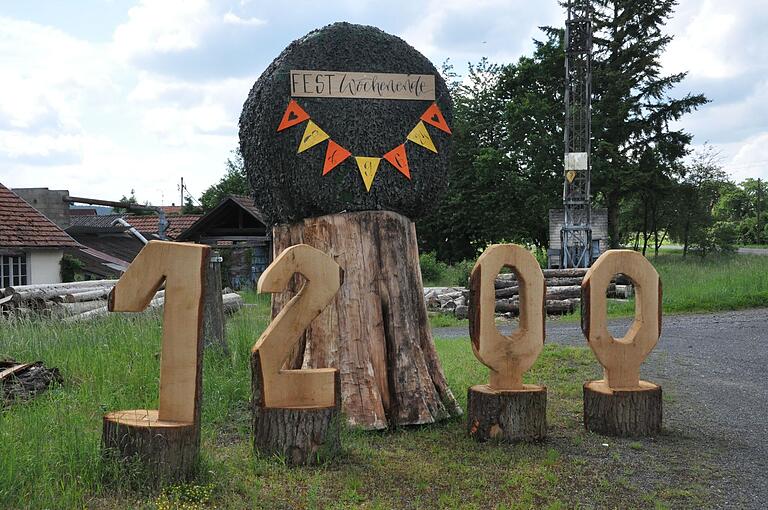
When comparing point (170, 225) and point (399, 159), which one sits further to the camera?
point (170, 225)

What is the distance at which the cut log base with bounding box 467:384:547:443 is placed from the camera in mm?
4559

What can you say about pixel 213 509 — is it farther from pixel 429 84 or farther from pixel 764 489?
pixel 429 84

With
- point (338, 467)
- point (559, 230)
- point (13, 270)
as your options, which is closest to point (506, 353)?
point (338, 467)

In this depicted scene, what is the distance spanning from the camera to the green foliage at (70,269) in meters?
21.5

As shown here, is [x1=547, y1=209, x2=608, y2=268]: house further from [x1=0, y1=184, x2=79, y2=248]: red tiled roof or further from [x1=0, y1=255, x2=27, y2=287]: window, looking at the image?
[x1=0, y1=255, x2=27, y2=287]: window

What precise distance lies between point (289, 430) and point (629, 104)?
84.1ft

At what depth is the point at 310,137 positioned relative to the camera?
16.7 ft

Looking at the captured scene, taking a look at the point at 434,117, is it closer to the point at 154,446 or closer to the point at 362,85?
the point at 362,85

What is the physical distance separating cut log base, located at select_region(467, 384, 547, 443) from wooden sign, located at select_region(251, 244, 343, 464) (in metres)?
1.02

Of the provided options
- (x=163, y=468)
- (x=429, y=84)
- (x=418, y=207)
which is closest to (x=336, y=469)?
(x=163, y=468)

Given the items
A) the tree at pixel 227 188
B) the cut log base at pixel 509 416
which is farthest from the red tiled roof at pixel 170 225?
the cut log base at pixel 509 416

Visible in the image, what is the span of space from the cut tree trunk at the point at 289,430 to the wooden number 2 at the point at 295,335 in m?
0.04

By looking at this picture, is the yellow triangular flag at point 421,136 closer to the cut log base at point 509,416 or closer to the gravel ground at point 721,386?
the cut log base at point 509,416

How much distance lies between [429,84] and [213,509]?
11.2ft
